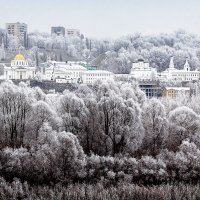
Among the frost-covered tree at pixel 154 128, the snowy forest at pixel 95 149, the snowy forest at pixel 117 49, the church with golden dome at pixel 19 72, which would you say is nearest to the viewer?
the snowy forest at pixel 95 149

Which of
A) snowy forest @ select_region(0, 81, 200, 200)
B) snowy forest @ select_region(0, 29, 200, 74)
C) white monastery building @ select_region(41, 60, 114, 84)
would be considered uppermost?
snowy forest @ select_region(0, 29, 200, 74)

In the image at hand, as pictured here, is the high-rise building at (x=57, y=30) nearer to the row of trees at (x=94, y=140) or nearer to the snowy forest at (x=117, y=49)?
the snowy forest at (x=117, y=49)

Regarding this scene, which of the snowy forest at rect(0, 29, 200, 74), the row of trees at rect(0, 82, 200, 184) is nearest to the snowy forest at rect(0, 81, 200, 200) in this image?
the row of trees at rect(0, 82, 200, 184)

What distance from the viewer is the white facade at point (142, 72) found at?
7554 centimetres

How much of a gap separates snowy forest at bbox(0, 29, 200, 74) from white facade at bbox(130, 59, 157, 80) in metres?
6.83

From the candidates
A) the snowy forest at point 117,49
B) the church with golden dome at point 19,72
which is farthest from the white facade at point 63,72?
the snowy forest at point 117,49

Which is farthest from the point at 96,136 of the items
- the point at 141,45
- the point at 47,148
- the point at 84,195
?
the point at 141,45

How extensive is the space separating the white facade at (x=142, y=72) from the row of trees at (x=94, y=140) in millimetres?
48261

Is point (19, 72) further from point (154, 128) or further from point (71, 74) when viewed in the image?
point (154, 128)

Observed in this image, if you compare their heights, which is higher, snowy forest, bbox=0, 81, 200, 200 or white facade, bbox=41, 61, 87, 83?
white facade, bbox=41, 61, 87, 83

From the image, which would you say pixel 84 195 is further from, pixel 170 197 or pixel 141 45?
pixel 141 45

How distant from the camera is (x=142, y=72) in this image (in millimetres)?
78312

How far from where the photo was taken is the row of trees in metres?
20.7

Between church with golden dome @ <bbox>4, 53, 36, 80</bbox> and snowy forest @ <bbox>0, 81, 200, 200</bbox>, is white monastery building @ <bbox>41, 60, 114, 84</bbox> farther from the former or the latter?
snowy forest @ <bbox>0, 81, 200, 200</bbox>
